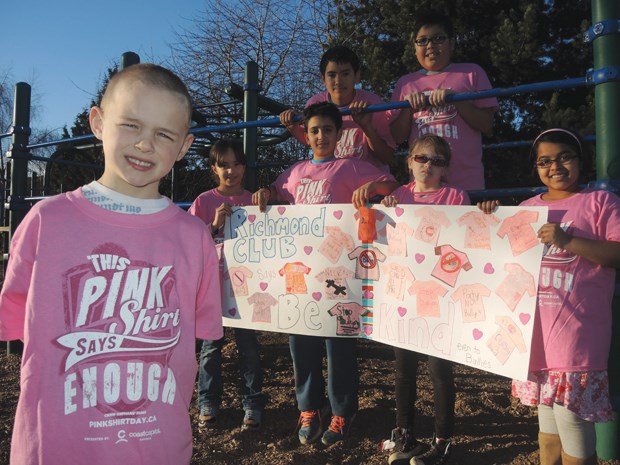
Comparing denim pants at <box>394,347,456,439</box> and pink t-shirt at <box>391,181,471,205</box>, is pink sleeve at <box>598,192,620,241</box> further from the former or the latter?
denim pants at <box>394,347,456,439</box>

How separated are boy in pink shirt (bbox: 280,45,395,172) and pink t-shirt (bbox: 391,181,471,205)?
586 mm

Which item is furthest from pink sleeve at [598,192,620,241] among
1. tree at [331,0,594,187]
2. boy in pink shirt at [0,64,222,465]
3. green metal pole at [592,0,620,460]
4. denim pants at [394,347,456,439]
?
tree at [331,0,594,187]

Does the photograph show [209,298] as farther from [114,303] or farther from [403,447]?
[403,447]

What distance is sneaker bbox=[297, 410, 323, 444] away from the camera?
2.57 m

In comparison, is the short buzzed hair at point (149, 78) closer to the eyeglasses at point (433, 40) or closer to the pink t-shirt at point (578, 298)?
the pink t-shirt at point (578, 298)

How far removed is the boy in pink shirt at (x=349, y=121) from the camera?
3014 mm

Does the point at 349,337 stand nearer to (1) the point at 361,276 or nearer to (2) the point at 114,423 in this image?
(1) the point at 361,276

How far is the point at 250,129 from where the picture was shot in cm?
352

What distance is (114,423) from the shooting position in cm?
113

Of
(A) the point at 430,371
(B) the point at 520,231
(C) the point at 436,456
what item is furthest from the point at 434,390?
(B) the point at 520,231

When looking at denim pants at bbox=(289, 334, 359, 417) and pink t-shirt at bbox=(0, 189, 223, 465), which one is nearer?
pink t-shirt at bbox=(0, 189, 223, 465)

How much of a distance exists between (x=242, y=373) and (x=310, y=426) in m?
0.57

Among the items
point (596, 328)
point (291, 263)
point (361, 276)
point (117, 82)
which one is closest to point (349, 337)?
point (361, 276)

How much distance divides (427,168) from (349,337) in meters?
0.91
